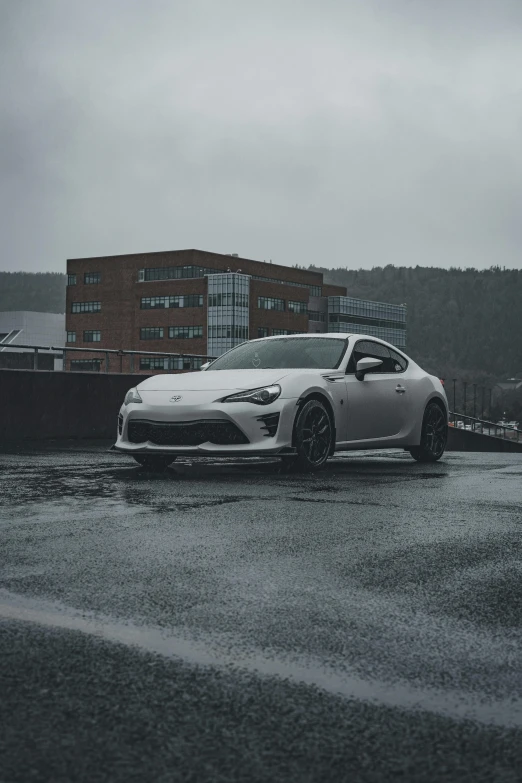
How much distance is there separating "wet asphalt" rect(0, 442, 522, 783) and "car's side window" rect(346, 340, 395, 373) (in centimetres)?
428

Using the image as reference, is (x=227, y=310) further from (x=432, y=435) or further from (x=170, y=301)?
(x=432, y=435)

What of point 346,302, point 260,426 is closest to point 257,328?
point 346,302

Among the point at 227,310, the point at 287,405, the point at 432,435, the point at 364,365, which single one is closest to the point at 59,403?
the point at 432,435

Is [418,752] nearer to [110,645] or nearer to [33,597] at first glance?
[110,645]

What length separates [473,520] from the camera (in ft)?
22.3

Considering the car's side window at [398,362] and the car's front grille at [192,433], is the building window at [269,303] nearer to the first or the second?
the car's side window at [398,362]

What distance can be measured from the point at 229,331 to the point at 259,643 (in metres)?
118

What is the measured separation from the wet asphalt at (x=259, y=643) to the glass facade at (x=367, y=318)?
433ft

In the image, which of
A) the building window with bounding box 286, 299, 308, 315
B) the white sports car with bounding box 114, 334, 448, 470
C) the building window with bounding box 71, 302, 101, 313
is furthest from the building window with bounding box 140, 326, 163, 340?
the white sports car with bounding box 114, 334, 448, 470

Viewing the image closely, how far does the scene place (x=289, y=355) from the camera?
1129 cm

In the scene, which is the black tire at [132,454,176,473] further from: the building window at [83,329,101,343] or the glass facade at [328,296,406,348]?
the glass facade at [328,296,406,348]

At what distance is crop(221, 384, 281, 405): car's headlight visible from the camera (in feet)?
32.2

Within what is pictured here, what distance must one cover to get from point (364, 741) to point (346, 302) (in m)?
144

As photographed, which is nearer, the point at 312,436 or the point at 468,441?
the point at 312,436
